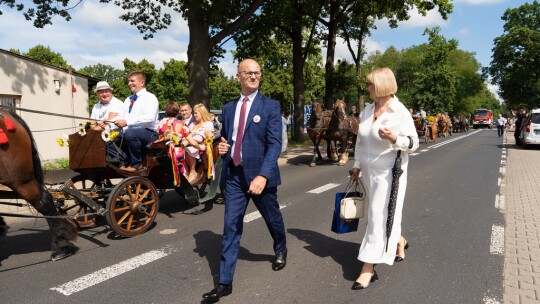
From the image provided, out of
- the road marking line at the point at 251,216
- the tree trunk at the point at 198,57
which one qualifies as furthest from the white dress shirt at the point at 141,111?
the tree trunk at the point at 198,57

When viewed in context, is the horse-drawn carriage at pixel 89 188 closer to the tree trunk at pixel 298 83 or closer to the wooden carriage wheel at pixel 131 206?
the wooden carriage wheel at pixel 131 206

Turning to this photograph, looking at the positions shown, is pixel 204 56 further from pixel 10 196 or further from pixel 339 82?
pixel 339 82

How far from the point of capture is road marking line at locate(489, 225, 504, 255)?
5001mm

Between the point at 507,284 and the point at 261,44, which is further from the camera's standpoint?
the point at 261,44

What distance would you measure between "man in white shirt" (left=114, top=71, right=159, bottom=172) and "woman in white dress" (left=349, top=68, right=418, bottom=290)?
3.36 m

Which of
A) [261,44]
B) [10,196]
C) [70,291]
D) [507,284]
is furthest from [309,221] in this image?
[261,44]

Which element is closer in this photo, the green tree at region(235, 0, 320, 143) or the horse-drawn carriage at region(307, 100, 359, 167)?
the horse-drawn carriage at region(307, 100, 359, 167)

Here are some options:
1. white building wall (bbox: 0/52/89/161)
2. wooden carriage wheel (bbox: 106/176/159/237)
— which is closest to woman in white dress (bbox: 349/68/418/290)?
wooden carriage wheel (bbox: 106/176/159/237)

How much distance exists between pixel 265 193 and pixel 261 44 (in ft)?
65.4

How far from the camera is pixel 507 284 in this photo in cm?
402

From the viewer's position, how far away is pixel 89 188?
6.14m

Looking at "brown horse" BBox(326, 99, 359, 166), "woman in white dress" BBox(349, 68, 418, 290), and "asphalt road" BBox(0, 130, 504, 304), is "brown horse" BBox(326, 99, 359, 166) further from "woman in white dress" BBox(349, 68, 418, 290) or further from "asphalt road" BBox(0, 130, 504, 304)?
"woman in white dress" BBox(349, 68, 418, 290)

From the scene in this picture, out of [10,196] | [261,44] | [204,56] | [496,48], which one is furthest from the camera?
[496,48]

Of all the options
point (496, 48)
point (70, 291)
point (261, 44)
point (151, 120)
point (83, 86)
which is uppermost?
point (496, 48)
